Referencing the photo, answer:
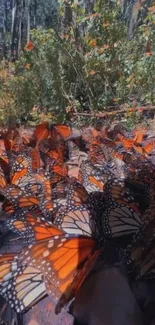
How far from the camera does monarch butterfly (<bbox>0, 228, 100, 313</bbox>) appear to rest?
0.67 m

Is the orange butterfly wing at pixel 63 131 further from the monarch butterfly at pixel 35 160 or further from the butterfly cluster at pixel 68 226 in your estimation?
the butterfly cluster at pixel 68 226

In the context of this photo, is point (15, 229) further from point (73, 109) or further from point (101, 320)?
point (73, 109)

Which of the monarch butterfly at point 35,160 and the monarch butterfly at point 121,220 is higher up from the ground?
the monarch butterfly at point 121,220

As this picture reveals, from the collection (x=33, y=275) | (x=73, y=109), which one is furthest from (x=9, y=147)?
(x=73, y=109)

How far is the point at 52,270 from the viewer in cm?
67

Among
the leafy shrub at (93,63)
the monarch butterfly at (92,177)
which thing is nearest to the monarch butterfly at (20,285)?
the monarch butterfly at (92,177)

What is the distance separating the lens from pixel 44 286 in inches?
27.6

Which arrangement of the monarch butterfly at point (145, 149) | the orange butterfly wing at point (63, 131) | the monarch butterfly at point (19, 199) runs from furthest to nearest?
the orange butterfly wing at point (63, 131)
the monarch butterfly at point (145, 149)
the monarch butterfly at point (19, 199)

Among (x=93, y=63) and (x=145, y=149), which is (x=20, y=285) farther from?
(x=93, y=63)

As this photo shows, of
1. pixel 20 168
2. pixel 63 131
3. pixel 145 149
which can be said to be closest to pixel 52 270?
pixel 20 168

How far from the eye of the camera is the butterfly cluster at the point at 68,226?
677 mm

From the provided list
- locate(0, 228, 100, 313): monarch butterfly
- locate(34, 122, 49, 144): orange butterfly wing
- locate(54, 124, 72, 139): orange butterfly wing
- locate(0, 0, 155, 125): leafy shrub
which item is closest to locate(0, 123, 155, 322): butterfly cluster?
locate(0, 228, 100, 313): monarch butterfly

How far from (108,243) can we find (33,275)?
16 cm

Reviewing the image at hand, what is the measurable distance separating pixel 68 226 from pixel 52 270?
0.14 meters
